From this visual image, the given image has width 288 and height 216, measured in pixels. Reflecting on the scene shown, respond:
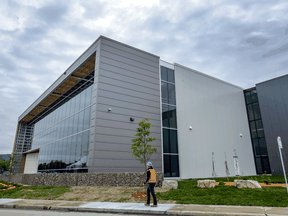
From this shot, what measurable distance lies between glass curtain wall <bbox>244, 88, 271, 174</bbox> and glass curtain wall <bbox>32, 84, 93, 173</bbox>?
72.5 ft

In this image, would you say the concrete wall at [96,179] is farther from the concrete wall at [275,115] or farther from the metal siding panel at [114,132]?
the concrete wall at [275,115]

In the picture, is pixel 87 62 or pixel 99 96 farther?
pixel 87 62

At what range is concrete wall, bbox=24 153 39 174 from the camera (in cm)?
3548

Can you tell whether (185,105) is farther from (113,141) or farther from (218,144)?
(113,141)

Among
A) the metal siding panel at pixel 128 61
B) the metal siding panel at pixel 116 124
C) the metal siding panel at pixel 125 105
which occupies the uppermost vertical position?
the metal siding panel at pixel 128 61

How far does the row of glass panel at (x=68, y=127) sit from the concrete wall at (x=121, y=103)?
2.37 metres

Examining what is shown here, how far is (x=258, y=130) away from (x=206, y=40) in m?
14.5

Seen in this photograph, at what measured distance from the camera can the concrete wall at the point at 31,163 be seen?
35478mm

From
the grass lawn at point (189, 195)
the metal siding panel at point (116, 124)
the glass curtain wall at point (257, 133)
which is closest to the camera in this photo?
the grass lawn at point (189, 195)

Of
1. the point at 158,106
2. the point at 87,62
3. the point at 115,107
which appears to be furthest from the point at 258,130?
the point at 87,62

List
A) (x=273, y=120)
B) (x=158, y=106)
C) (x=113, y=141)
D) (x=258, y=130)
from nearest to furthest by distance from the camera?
(x=113, y=141), (x=158, y=106), (x=273, y=120), (x=258, y=130)

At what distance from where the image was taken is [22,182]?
19812mm

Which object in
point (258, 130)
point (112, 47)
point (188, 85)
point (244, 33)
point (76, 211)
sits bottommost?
point (76, 211)

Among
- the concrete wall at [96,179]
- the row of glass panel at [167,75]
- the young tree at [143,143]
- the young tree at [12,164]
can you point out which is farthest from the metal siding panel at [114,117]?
the young tree at [12,164]
